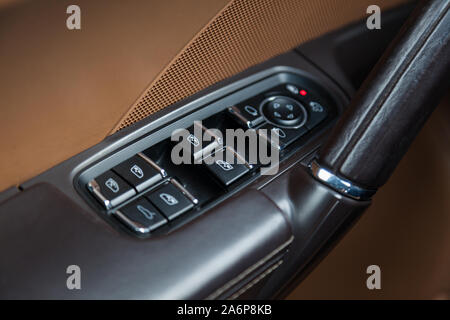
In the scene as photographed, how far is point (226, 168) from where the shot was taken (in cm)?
58

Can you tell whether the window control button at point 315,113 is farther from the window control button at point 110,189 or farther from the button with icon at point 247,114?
the window control button at point 110,189

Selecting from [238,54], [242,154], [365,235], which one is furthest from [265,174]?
[365,235]

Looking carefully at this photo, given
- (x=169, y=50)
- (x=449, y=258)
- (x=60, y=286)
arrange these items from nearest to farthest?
(x=60, y=286)
(x=169, y=50)
(x=449, y=258)

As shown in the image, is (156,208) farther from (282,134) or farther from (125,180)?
(282,134)

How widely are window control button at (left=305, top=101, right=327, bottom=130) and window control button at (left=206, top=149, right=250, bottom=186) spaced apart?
0.12 meters

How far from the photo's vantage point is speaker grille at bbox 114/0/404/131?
592 mm

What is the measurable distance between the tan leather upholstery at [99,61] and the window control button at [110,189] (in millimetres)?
39

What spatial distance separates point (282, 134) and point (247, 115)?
0.15 feet

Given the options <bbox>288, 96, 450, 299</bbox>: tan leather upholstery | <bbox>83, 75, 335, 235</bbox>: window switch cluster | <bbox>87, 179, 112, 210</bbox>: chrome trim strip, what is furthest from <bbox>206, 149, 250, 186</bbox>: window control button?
<bbox>288, 96, 450, 299</bbox>: tan leather upholstery

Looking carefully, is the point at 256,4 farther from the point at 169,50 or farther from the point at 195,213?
the point at 195,213

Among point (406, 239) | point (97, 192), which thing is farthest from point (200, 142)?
point (406, 239)

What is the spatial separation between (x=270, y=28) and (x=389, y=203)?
0.31m

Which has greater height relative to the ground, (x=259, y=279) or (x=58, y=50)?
(x=58, y=50)

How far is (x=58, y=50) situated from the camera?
490 mm
